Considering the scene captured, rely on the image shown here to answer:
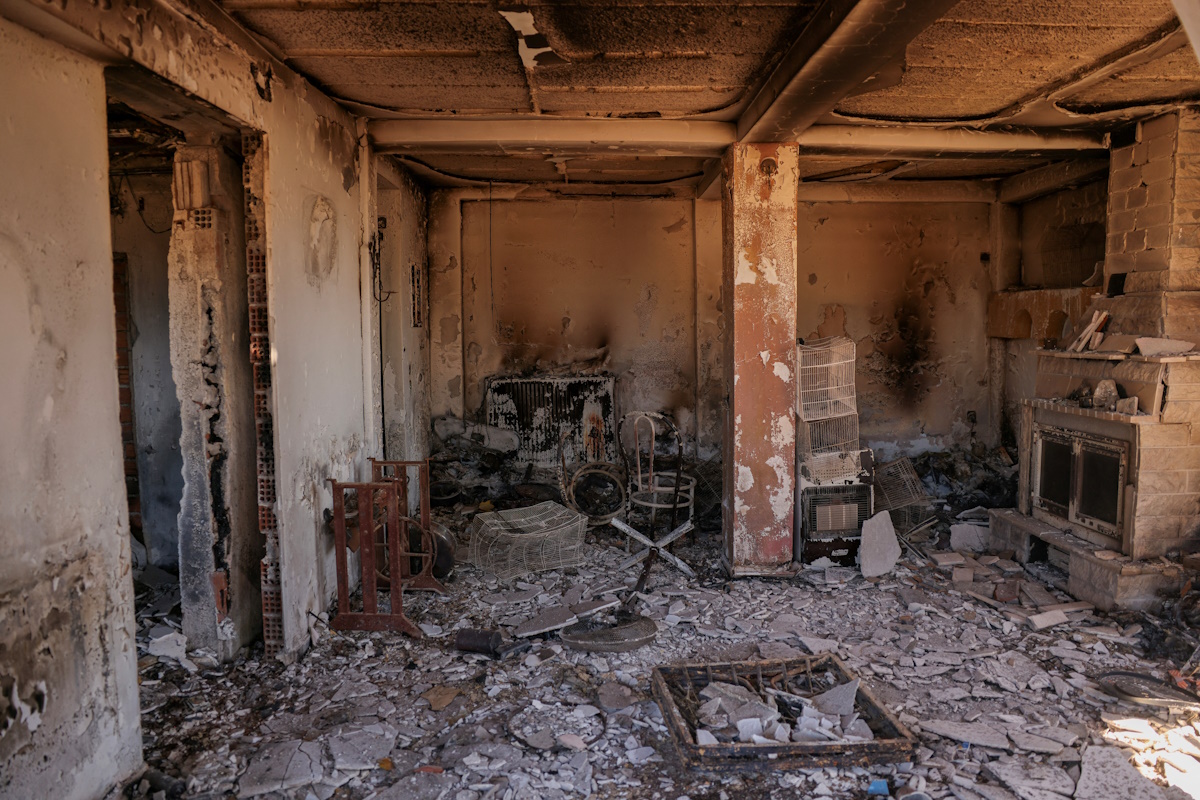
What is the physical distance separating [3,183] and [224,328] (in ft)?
5.54

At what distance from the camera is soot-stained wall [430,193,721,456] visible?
8141mm

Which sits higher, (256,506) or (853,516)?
(256,506)

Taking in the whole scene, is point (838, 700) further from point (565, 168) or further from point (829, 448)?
point (565, 168)

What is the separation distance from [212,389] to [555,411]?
4.38 meters

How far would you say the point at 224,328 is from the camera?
4.02m

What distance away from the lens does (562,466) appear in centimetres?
672

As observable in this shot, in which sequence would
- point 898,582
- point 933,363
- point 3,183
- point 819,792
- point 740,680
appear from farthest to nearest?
point 933,363 < point 898,582 < point 740,680 < point 819,792 < point 3,183

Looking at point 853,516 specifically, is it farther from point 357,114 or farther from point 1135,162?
point 357,114

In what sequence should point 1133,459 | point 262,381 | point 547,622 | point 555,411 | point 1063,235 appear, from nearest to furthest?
point 262,381 → point 547,622 → point 1133,459 → point 1063,235 → point 555,411

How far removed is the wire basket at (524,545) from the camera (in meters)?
5.67

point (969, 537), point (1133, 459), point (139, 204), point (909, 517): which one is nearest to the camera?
point (1133, 459)

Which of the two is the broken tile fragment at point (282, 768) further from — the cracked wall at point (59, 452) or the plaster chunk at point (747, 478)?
the plaster chunk at point (747, 478)

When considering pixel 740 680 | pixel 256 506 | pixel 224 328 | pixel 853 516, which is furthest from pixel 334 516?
pixel 853 516

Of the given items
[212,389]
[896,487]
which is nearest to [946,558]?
[896,487]
